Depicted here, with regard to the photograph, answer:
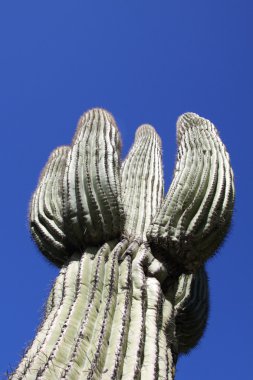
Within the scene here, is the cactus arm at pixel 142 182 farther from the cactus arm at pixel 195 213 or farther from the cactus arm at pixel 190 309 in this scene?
the cactus arm at pixel 190 309

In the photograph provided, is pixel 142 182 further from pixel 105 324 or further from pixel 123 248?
pixel 105 324

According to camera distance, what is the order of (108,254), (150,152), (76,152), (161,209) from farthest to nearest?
(150,152), (76,152), (161,209), (108,254)

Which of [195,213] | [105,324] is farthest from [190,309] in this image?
[105,324]

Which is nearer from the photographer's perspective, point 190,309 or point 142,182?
point 190,309

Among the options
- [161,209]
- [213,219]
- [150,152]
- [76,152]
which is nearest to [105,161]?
[76,152]

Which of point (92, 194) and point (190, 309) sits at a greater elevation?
point (92, 194)

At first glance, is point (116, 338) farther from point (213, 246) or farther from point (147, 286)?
point (213, 246)

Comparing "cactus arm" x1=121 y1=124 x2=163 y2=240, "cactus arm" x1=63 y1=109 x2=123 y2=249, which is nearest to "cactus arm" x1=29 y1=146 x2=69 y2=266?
"cactus arm" x1=63 y1=109 x2=123 y2=249
